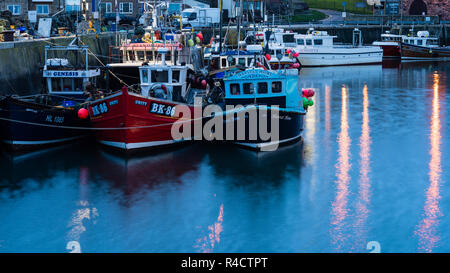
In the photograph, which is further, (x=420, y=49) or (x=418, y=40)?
(x=418, y=40)

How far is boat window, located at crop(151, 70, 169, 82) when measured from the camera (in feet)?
84.2

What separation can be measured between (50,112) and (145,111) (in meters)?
3.56

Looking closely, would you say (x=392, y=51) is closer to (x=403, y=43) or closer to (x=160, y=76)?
(x=403, y=43)

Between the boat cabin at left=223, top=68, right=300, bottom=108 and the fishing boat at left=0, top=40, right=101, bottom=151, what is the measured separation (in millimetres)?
5798

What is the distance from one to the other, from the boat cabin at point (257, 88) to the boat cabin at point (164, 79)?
2.03m

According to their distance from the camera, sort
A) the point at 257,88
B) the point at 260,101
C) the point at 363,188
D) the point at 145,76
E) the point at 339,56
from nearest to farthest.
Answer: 1. the point at 363,188
2. the point at 257,88
3. the point at 260,101
4. the point at 145,76
5. the point at 339,56

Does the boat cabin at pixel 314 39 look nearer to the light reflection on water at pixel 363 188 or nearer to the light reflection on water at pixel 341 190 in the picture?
the light reflection on water at pixel 363 188

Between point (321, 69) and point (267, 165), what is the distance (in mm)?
38162

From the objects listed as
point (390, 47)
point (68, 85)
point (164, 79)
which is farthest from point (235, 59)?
point (390, 47)

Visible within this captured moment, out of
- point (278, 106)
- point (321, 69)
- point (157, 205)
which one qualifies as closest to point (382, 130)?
point (278, 106)

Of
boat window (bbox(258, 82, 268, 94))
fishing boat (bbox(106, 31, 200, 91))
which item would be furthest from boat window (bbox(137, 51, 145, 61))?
boat window (bbox(258, 82, 268, 94))

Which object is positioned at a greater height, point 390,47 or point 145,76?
point 390,47

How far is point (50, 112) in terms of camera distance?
23703 millimetres

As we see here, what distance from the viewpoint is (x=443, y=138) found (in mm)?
28359
